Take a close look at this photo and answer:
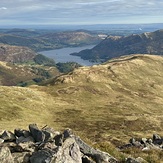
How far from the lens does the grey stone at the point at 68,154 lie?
2118 cm

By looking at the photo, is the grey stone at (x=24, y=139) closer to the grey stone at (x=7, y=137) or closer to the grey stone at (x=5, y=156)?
the grey stone at (x=7, y=137)

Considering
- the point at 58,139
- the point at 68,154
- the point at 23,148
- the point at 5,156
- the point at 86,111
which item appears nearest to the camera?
the point at 5,156

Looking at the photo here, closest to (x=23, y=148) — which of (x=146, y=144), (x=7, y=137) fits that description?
(x=7, y=137)

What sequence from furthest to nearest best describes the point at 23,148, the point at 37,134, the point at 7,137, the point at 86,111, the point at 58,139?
the point at 86,111, the point at 37,134, the point at 7,137, the point at 58,139, the point at 23,148

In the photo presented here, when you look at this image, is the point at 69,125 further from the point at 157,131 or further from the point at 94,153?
the point at 94,153

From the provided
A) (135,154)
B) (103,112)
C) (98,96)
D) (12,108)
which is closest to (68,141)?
(135,154)

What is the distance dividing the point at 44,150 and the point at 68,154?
1753 mm

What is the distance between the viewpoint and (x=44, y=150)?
21.7 meters

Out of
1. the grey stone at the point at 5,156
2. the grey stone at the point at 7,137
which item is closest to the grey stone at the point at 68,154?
the grey stone at the point at 5,156

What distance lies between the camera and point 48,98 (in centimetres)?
17238

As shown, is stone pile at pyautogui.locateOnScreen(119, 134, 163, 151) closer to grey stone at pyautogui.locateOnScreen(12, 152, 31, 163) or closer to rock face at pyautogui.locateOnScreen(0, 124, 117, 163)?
rock face at pyautogui.locateOnScreen(0, 124, 117, 163)

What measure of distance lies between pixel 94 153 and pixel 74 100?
151 metres

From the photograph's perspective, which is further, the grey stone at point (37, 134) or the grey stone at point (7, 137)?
the grey stone at point (37, 134)

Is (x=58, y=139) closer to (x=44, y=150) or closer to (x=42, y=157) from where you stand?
(x=44, y=150)
